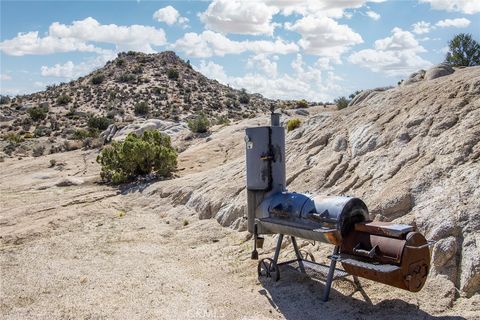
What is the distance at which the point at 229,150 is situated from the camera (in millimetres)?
26609

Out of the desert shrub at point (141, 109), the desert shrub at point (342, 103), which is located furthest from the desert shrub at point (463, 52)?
the desert shrub at point (141, 109)

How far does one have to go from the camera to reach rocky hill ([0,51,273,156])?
1816 inches

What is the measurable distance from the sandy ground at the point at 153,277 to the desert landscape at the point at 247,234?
0.04m

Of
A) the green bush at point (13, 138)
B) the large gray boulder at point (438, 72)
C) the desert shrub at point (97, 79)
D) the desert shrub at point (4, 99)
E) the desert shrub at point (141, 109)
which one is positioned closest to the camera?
the large gray boulder at point (438, 72)

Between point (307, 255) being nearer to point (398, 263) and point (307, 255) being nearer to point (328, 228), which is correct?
point (328, 228)

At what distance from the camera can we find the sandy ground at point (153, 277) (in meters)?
8.29

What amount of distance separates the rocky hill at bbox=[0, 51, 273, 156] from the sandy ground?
22.3 m

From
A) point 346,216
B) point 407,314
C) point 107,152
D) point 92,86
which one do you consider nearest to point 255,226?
point 346,216

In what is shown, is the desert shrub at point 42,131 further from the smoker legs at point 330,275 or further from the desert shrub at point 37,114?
the smoker legs at point 330,275

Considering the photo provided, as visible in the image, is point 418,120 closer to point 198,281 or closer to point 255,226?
point 255,226

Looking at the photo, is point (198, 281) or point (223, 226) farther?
point (223, 226)

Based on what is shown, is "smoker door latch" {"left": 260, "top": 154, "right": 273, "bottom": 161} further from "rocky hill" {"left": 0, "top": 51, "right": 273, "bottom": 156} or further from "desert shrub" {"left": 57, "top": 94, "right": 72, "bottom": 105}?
"desert shrub" {"left": 57, "top": 94, "right": 72, "bottom": 105}

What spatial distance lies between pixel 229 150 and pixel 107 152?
6.52 m

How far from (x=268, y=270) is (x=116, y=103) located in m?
55.1
